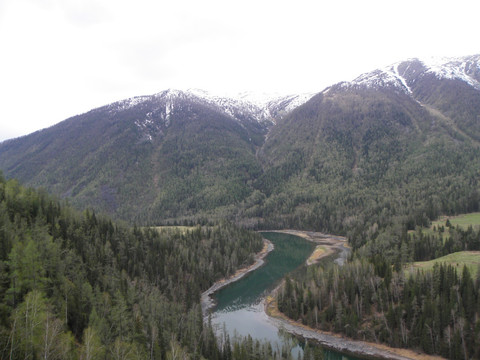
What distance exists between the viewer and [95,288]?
68312 mm

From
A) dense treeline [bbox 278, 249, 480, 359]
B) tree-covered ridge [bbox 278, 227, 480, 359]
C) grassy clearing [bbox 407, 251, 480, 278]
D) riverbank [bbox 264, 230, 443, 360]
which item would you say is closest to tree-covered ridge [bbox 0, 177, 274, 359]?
riverbank [bbox 264, 230, 443, 360]

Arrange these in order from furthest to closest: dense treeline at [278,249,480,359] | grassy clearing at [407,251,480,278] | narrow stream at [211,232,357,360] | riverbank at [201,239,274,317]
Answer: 1. riverbank at [201,239,274,317]
2. grassy clearing at [407,251,480,278]
3. narrow stream at [211,232,357,360]
4. dense treeline at [278,249,480,359]

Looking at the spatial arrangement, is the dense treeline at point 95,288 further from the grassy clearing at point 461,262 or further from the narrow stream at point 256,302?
the grassy clearing at point 461,262

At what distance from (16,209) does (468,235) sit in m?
139

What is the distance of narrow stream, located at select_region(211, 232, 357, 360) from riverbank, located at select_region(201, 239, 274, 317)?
1986 millimetres

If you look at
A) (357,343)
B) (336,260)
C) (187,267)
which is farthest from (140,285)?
(336,260)

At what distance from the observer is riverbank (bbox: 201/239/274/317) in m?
105

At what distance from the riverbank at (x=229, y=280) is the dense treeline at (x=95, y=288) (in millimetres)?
2829

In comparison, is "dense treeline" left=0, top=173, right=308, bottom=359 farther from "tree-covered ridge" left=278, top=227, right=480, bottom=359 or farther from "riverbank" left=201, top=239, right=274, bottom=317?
"tree-covered ridge" left=278, top=227, right=480, bottom=359

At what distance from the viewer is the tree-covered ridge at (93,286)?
40156 mm

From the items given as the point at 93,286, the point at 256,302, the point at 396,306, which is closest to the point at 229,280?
the point at 256,302

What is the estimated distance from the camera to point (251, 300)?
356 feet

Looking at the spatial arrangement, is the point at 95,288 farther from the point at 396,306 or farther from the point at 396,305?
the point at 396,305

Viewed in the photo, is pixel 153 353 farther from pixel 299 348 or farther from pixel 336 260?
pixel 336 260
